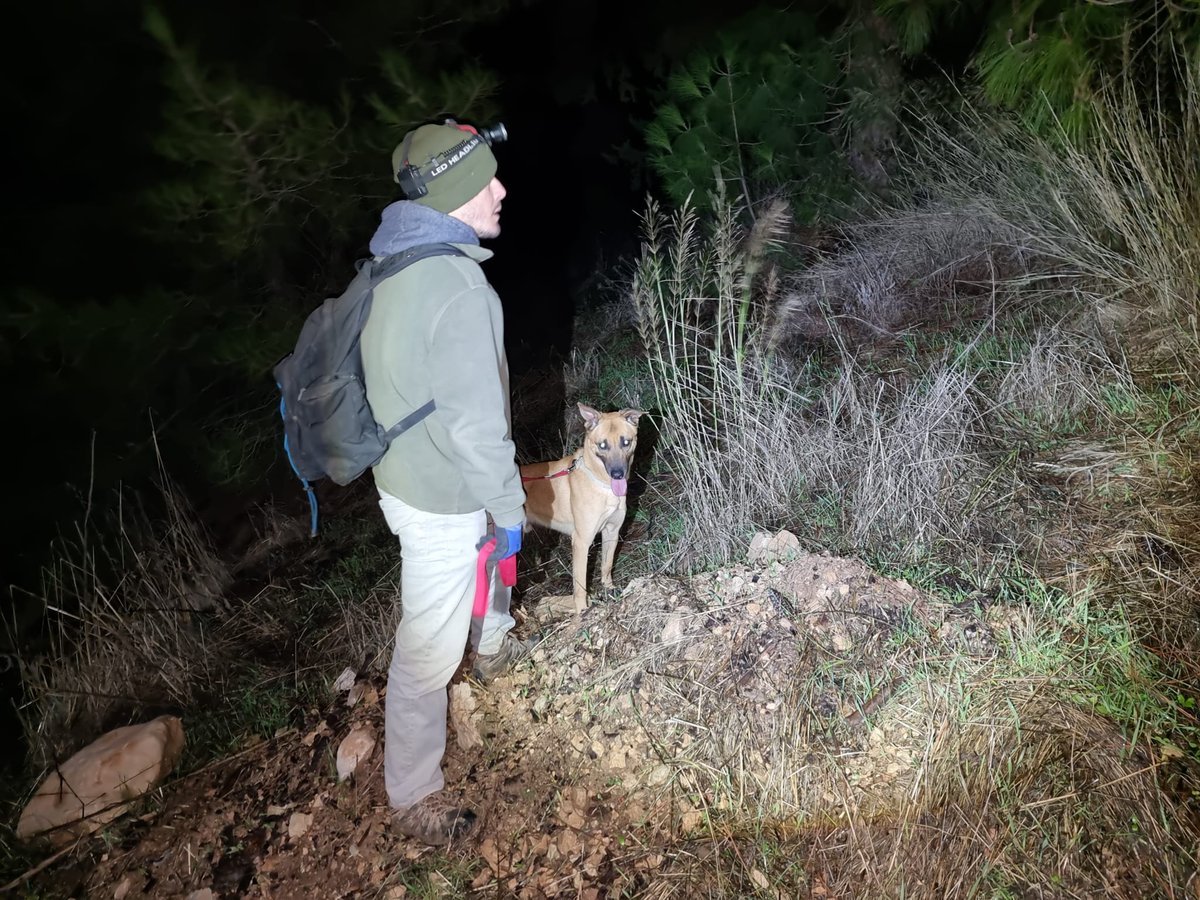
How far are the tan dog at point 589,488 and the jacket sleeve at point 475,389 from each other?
127 cm

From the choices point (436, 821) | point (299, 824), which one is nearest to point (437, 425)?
point (436, 821)

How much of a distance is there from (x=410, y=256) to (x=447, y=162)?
311mm

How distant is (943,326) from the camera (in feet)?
15.1

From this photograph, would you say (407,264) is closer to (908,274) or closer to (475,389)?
(475,389)

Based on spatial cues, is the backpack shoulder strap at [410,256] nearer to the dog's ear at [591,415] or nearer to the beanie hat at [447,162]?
the beanie hat at [447,162]

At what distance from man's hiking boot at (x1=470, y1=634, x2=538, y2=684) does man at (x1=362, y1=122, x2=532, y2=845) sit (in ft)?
1.39

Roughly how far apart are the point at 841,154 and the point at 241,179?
5068 mm

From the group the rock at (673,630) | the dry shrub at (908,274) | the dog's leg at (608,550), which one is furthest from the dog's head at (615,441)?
the dry shrub at (908,274)

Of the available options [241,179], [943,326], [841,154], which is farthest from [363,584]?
[841,154]

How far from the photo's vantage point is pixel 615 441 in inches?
132

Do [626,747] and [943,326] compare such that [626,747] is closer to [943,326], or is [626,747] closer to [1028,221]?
[943,326]

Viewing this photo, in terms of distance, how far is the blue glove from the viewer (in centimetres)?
228

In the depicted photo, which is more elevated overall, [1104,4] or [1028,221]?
[1104,4]

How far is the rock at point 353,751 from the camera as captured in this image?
272 centimetres
